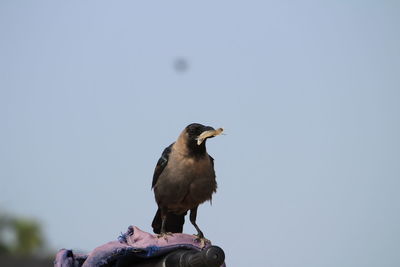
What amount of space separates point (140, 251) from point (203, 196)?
81.6 inches

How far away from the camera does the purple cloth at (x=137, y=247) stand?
9.32 feet

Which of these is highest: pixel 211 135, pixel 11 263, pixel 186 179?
pixel 211 135

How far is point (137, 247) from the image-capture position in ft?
9.52

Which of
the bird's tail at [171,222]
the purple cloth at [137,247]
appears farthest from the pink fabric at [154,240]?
the bird's tail at [171,222]

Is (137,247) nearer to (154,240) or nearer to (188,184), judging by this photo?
(154,240)

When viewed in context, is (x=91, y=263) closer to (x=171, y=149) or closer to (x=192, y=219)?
(x=192, y=219)

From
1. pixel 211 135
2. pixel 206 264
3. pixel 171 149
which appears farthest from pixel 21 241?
pixel 206 264

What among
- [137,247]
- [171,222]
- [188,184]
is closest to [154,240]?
[137,247]

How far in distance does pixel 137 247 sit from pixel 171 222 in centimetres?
233

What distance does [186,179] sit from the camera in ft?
16.3

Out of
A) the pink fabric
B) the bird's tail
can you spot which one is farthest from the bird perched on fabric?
the pink fabric

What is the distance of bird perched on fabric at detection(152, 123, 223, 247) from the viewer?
4.95 m

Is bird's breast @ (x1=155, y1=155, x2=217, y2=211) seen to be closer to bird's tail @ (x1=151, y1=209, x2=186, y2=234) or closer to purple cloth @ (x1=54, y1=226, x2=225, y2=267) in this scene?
bird's tail @ (x1=151, y1=209, x2=186, y2=234)

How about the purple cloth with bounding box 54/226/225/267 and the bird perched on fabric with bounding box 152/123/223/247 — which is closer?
the purple cloth with bounding box 54/226/225/267
